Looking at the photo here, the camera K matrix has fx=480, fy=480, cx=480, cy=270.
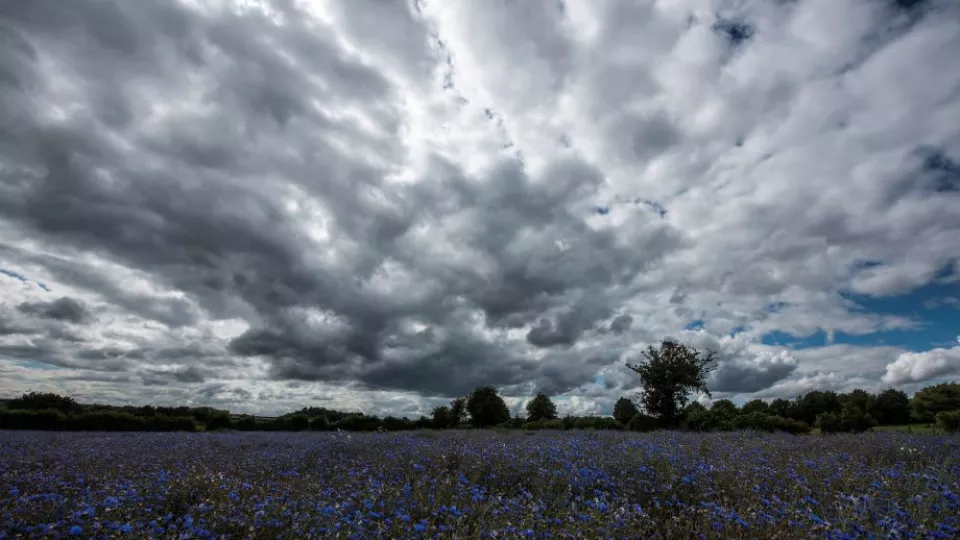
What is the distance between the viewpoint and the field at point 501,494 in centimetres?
425

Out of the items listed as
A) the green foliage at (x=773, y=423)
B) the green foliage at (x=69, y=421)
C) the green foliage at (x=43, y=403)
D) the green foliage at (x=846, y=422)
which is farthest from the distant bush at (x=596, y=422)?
the green foliage at (x=43, y=403)

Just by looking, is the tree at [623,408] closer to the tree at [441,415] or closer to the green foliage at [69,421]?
the tree at [441,415]

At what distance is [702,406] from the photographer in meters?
28.4

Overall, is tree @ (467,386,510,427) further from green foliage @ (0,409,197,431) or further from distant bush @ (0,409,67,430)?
distant bush @ (0,409,67,430)

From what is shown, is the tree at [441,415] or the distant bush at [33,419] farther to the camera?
the tree at [441,415]

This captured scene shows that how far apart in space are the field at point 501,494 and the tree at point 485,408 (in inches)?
1214

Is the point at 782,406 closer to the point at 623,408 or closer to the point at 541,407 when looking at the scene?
the point at 623,408

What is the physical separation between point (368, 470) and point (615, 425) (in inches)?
920

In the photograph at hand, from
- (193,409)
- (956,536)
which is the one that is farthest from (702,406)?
(193,409)

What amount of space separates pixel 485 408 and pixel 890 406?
47.5 m

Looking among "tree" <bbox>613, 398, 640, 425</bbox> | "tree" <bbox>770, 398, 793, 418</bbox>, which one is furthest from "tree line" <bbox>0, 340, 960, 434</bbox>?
"tree" <bbox>770, 398, 793, 418</bbox>

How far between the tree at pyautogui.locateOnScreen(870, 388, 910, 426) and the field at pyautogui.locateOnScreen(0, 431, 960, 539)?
5472 cm

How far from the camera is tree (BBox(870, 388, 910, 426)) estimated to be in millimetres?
50741

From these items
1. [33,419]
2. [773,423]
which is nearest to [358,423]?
[33,419]
